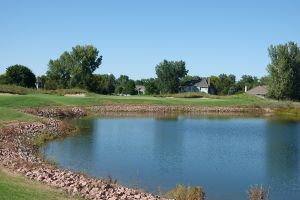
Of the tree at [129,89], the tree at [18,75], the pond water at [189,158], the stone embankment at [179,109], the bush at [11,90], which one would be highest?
the tree at [18,75]

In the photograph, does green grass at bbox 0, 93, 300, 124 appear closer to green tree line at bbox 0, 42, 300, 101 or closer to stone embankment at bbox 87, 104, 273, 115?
stone embankment at bbox 87, 104, 273, 115

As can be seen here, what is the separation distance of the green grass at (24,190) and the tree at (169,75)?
128077mm

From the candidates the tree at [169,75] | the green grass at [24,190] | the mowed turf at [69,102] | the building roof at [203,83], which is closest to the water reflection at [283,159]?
the green grass at [24,190]

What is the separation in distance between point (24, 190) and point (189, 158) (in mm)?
15449

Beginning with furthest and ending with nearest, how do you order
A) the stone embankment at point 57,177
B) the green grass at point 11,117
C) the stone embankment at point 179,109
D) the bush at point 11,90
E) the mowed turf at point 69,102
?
1. the bush at point 11,90
2. the stone embankment at point 179,109
3. the mowed turf at point 69,102
4. the green grass at point 11,117
5. the stone embankment at point 57,177

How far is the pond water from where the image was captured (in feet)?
68.1

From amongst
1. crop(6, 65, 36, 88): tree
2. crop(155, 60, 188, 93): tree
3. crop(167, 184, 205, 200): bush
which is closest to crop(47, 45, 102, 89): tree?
crop(6, 65, 36, 88): tree

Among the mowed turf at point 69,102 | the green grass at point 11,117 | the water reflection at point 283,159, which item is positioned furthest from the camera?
the mowed turf at point 69,102

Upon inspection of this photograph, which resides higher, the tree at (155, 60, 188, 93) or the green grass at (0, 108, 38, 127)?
the tree at (155, 60, 188, 93)

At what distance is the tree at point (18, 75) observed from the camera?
115 metres

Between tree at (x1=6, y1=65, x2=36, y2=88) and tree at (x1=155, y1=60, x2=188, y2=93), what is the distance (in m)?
43.8

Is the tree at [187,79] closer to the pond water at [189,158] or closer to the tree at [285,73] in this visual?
the tree at [285,73]

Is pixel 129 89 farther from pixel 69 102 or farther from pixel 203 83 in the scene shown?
pixel 69 102

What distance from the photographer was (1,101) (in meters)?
54.0
